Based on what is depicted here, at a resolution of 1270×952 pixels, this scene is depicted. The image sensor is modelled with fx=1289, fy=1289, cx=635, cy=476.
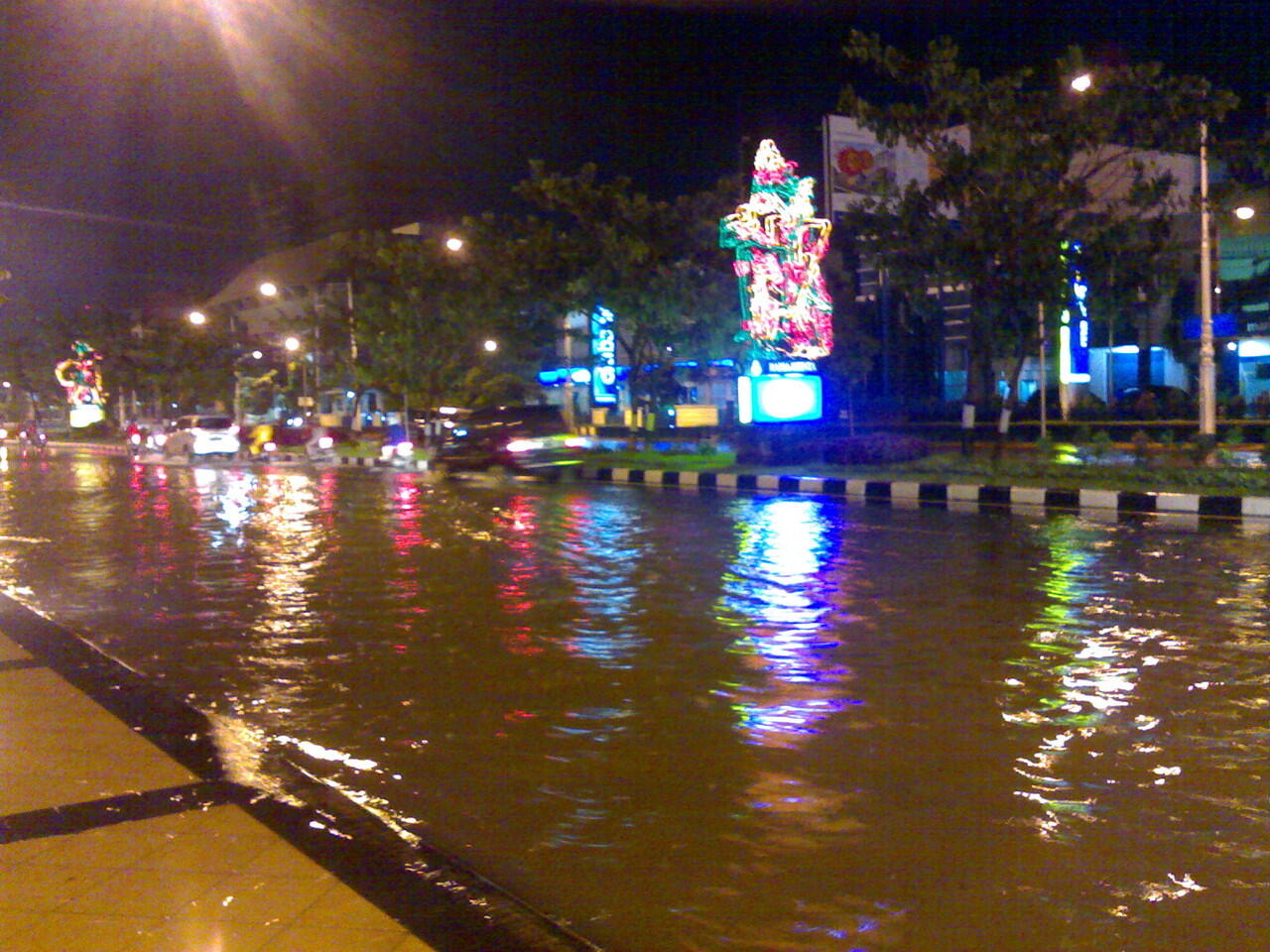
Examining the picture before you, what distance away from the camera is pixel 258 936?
3795 millimetres

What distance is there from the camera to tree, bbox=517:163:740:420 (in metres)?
32.1

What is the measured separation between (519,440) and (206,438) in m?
20.1

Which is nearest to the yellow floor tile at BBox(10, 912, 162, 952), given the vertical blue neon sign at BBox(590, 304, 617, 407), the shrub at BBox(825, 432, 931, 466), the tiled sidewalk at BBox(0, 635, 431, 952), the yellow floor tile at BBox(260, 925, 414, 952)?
the tiled sidewalk at BBox(0, 635, 431, 952)

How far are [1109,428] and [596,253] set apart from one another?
14.6 meters

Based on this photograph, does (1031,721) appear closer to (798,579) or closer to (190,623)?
(798,579)

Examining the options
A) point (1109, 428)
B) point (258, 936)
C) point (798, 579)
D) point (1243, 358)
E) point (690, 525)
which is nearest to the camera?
point (258, 936)

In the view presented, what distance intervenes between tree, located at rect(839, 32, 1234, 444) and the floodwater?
925 centimetres

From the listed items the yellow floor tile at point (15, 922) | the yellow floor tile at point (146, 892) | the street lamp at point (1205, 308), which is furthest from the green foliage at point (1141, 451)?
the yellow floor tile at point (15, 922)

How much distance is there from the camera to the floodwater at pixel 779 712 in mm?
4230

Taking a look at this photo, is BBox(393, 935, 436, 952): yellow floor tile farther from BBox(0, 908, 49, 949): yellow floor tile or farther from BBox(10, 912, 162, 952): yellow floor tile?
BBox(0, 908, 49, 949): yellow floor tile

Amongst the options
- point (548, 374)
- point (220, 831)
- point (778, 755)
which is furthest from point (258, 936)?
point (548, 374)

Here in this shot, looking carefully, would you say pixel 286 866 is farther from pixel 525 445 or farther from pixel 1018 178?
pixel 525 445

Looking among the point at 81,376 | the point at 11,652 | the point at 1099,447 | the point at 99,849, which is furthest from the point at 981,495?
the point at 81,376

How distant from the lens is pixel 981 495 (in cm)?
2014
